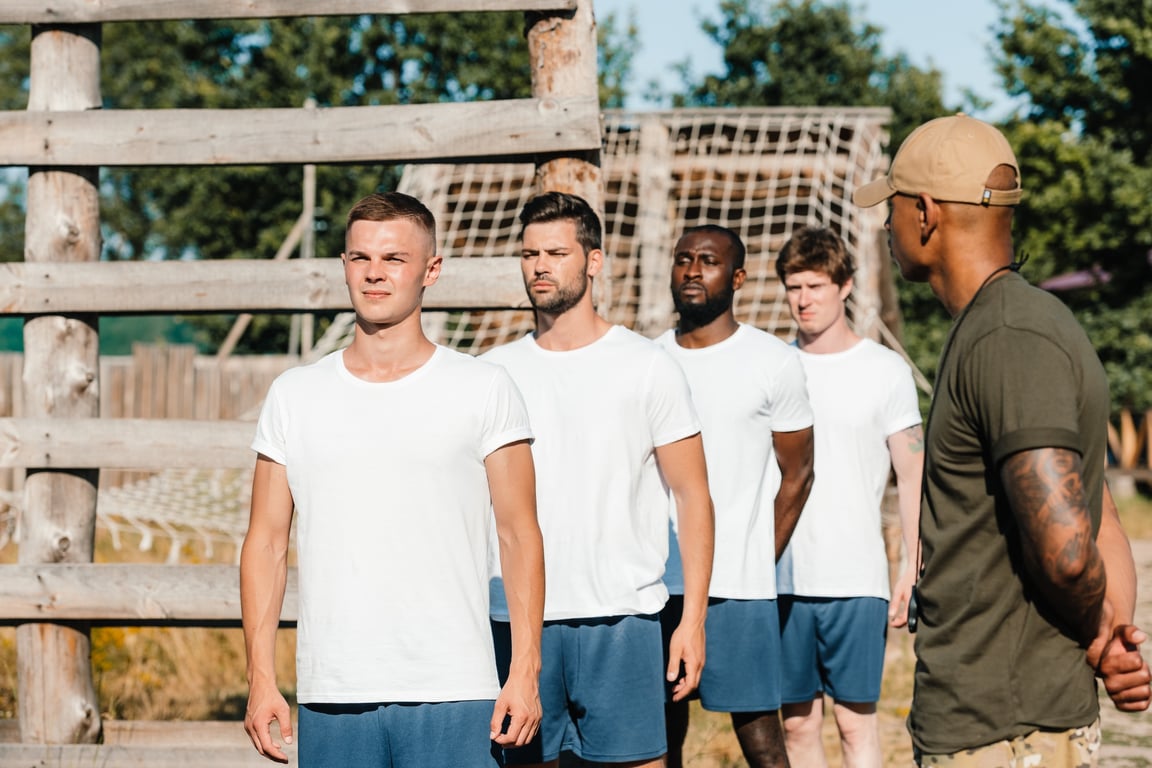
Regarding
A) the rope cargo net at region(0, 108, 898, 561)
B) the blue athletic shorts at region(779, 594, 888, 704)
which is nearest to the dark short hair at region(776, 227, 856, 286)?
the blue athletic shorts at region(779, 594, 888, 704)

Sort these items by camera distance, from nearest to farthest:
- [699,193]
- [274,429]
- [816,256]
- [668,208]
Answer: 1. [274,429]
2. [816,256]
3. [668,208]
4. [699,193]

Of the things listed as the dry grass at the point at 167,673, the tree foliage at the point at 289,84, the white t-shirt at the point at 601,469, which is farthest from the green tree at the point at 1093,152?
the white t-shirt at the point at 601,469

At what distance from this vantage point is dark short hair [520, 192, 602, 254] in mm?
3861

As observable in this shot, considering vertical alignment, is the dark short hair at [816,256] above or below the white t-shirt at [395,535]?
above

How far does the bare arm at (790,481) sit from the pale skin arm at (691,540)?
83cm

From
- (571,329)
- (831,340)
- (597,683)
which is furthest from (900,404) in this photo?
(597,683)

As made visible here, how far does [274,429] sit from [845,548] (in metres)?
2.45

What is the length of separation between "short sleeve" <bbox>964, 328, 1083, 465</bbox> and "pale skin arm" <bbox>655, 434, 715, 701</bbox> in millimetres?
1486

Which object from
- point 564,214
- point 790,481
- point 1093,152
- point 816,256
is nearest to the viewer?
point 564,214

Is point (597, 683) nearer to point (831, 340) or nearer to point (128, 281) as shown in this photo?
point (831, 340)

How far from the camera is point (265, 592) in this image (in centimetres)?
306

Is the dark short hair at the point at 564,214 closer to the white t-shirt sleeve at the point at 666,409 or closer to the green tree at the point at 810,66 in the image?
the white t-shirt sleeve at the point at 666,409

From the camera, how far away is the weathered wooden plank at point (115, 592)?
478 cm

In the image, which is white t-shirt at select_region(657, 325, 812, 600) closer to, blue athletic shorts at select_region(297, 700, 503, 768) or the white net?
blue athletic shorts at select_region(297, 700, 503, 768)
